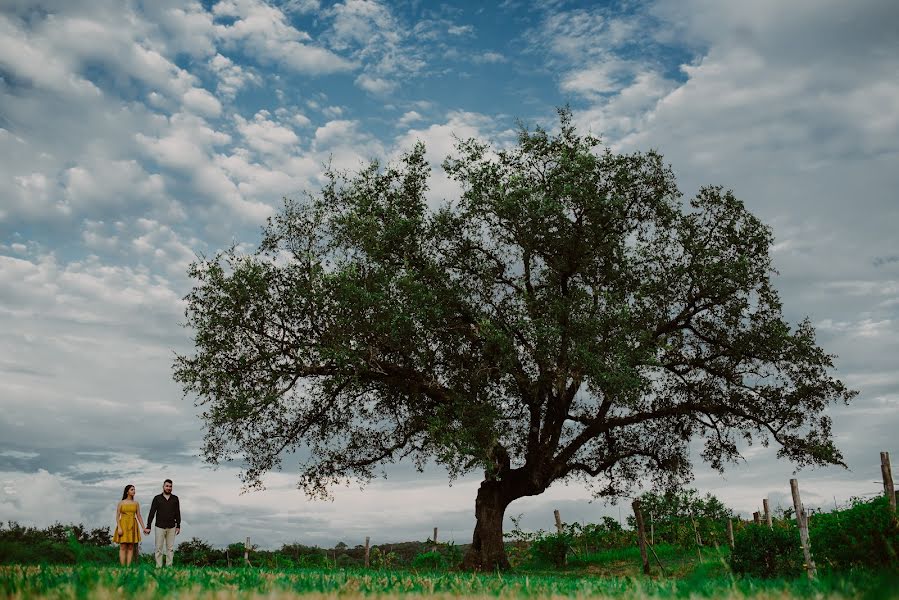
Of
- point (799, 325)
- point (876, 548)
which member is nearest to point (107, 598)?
point (876, 548)

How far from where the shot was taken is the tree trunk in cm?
2678

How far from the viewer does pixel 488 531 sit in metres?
27.4

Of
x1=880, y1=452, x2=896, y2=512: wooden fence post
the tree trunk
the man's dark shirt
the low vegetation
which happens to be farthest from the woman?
x1=880, y1=452, x2=896, y2=512: wooden fence post

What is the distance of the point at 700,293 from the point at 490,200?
856 cm

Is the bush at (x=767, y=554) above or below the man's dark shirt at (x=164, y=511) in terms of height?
below

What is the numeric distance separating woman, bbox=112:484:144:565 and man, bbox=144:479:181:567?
74cm

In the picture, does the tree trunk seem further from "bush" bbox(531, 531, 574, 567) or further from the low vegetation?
"bush" bbox(531, 531, 574, 567)

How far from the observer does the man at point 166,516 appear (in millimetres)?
19984

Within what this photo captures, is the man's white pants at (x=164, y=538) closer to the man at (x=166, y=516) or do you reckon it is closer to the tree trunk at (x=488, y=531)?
the man at (x=166, y=516)

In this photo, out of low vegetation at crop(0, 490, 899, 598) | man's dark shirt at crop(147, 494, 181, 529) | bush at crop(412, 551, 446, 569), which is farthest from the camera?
bush at crop(412, 551, 446, 569)

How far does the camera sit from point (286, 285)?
85.6 feet

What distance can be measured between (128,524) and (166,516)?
3.90 ft

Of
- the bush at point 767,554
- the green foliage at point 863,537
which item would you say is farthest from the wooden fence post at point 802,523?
the green foliage at point 863,537

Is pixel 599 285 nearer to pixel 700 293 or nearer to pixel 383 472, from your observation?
pixel 700 293
